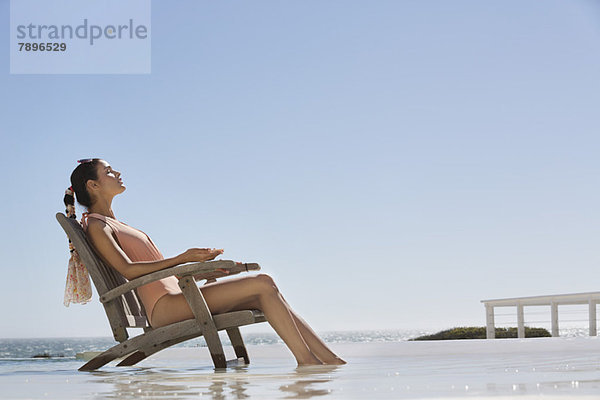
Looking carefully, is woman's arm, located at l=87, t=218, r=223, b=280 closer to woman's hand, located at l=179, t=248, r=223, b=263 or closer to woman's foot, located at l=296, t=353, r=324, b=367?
woman's hand, located at l=179, t=248, r=223, b=263

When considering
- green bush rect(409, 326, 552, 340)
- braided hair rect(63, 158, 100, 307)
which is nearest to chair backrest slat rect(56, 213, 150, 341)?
braided hair rect(63, 158, 100, 307)

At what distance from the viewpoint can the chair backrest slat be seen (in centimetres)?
294

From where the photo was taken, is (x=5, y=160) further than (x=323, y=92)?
Yes

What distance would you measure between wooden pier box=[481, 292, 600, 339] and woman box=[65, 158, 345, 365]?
22.7 ft

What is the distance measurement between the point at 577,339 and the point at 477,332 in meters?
7.68

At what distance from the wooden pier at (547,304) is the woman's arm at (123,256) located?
7237 millimetres

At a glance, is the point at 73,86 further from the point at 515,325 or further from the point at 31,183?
the point at 515,325

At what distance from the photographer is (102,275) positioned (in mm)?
2990

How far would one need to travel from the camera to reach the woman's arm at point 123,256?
2758 mm

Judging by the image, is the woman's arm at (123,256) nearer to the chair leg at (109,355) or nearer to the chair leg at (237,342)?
the chair leg at (109,355)

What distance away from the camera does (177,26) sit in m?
16.3

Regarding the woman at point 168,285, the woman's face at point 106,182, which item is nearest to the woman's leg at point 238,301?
the woman at point 168,285

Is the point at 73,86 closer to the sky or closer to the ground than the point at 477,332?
closer to the sky

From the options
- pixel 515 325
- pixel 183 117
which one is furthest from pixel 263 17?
pixel 515 325
